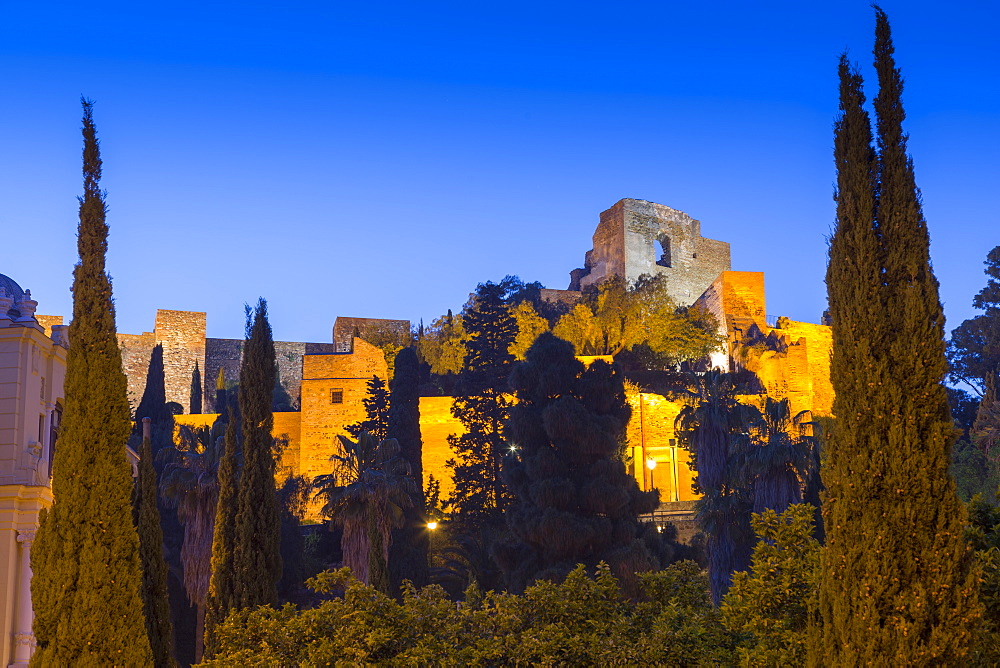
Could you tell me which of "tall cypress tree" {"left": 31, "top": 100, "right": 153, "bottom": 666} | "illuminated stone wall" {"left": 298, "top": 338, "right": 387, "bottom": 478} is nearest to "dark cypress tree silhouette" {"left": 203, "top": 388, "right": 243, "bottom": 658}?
"tall cypress tree" {"left": 31, "top": 100, "right": 153, "bottom": 666}

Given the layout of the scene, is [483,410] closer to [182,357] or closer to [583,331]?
[583,331]

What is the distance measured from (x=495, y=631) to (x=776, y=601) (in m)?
3.33

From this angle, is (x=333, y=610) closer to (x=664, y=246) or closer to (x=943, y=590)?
(x=943, y=590)

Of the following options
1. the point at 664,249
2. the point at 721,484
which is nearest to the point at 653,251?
the point at 664,249

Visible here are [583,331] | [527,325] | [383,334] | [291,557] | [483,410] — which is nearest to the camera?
[291,557]

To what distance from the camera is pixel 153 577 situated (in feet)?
49.3

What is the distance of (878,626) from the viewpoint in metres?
7.84

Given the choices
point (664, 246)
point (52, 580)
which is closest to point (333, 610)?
point (52, 580)

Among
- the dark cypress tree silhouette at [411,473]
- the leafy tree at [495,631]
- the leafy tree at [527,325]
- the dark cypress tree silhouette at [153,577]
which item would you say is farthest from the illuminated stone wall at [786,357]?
the leafy tree at [495,631]

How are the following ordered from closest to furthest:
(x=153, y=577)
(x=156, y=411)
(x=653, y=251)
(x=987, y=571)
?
1. (x=987, y=571)
2. (x=153, y=577)
3. (x=156, y=411)
4. (x=653, y=251)

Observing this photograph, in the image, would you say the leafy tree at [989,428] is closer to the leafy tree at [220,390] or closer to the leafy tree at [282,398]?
the leafy tree at [282,398]

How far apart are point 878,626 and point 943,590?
49cm

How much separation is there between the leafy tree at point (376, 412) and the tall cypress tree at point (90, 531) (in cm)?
2962

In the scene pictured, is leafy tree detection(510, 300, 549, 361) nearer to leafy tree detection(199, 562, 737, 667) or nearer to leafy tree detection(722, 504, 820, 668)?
leafy tree detection(199, 562, 737, 667)
